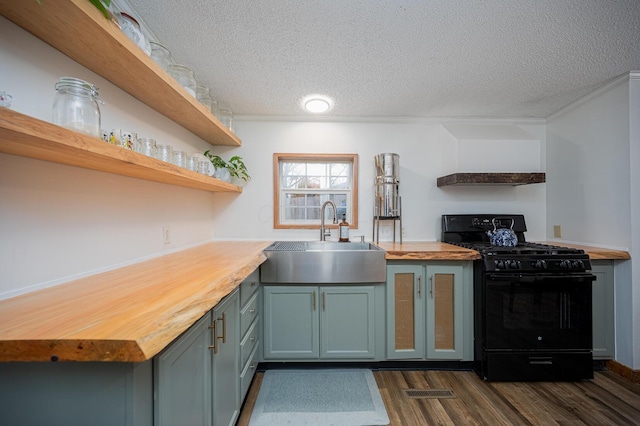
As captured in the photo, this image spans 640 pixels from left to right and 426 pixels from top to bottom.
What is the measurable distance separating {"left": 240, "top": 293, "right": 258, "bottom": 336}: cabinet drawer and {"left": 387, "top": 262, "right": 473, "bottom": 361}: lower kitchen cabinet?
105 cm

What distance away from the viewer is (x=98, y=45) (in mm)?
996

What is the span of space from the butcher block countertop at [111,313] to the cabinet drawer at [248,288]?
0.28 m

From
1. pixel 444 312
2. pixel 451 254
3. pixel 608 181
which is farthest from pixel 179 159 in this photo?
pixel 608 181

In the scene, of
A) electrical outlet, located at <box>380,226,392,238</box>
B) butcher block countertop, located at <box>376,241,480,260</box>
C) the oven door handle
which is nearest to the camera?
the oven door handle

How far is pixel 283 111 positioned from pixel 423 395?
2.69m

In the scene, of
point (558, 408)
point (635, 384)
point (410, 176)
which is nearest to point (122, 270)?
point (410, 176)

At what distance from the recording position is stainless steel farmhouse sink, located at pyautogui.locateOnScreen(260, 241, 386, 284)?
1943mm

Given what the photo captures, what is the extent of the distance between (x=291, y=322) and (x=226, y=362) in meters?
0.76

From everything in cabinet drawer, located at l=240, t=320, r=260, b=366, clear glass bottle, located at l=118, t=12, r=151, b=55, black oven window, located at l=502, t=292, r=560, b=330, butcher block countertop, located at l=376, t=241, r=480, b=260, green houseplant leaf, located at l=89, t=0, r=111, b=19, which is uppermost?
clear glass bottle, located at l=118, t=12, r=151, b=55

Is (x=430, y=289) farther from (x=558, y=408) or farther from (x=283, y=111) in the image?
(x=283, y=111)

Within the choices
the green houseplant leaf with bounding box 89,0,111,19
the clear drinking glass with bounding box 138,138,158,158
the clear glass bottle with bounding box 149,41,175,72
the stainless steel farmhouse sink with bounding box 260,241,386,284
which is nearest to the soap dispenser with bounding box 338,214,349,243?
the stainless steel farmhouse sink with bounding box 260,241,386,284

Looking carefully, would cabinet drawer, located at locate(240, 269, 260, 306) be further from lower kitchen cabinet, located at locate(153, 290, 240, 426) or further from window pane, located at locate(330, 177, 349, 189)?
window pane, located at locate(330, 177, 349, 189)

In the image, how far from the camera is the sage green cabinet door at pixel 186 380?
2.54 feet

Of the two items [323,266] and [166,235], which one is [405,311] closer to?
[323,266]
